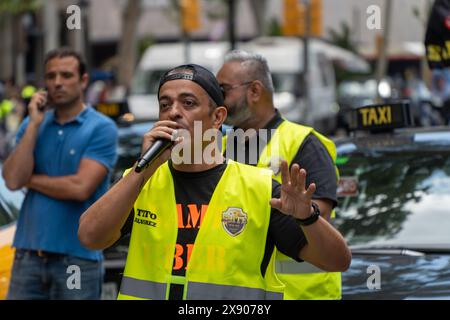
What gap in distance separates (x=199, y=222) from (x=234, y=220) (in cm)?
12

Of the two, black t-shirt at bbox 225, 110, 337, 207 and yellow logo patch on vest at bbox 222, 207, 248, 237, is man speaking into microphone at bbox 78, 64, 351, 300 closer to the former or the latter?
yellow logo patch on vest at bbox 222, 207, 248, 237

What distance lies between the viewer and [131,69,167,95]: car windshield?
23.4 metres

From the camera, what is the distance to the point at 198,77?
4074mm

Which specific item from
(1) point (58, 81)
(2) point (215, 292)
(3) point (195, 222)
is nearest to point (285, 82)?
(1) point (58, 81)

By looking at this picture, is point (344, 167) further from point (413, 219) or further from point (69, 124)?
point (69, 124)

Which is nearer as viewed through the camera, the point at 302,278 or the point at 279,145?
the point at 302,278

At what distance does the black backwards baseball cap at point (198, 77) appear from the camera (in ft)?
13.4

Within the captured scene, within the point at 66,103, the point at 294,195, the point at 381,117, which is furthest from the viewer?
the point at 381,117

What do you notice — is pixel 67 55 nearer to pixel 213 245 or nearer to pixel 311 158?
pixel 311 158

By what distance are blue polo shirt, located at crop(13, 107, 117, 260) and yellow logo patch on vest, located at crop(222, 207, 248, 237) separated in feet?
7.77

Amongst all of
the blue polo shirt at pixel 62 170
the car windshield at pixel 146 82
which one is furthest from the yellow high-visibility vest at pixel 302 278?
the car windshield at pixel 146 82

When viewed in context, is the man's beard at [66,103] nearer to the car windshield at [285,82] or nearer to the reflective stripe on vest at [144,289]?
the reflective stripe on vest at [144,289]

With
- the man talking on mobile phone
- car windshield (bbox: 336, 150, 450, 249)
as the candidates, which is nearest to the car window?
the man talking on mobile phone

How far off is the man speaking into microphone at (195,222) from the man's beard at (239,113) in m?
1.40
